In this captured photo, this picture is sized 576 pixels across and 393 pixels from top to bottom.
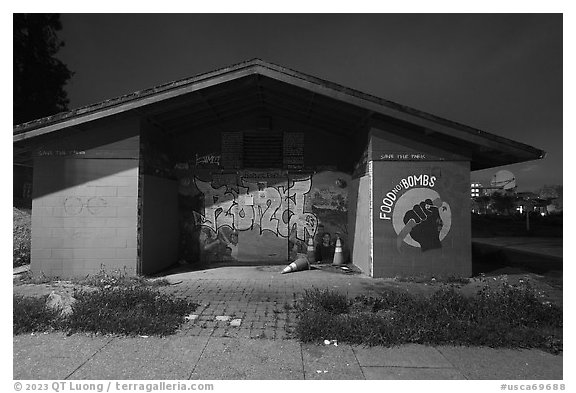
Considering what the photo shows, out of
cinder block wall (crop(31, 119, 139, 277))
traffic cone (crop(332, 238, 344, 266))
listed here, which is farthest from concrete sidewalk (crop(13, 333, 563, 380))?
traffic cone (crop(332, 238, 344, 266))

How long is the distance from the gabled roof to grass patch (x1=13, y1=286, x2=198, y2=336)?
13.2 ft

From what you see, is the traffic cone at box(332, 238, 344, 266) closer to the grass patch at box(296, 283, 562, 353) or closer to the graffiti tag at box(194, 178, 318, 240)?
the graffiti tag at box(194, 178, 318, 240)

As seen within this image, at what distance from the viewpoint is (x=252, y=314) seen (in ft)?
18.2

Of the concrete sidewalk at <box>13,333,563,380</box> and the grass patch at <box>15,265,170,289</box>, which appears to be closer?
the concrete sidewalk at <box>13,333,563,380</box>

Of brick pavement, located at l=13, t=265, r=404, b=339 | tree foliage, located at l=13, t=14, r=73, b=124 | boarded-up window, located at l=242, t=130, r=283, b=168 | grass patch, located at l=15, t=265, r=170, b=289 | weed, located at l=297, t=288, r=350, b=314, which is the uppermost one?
tree foliage, located at l=13, t=14, r=73, b=124

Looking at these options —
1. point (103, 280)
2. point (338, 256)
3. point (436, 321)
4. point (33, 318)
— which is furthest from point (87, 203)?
point (436, 321)

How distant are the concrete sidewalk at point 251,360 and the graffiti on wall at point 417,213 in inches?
160

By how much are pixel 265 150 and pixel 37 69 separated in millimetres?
16646

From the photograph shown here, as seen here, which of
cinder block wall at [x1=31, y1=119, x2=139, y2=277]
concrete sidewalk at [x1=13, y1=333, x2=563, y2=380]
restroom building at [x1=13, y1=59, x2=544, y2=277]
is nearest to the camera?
concrete sidewalk at [x1=13, y1=333, x2=563, y2=380]

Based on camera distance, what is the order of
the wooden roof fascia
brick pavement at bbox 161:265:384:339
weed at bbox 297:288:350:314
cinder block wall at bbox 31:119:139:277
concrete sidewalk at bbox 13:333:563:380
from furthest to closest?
cinder block wall at bbox 31:119:139:277 < the wooden roof fascia < weed at bbox 297:288:350:314 < brick pavement at bbox 161:265:384:339 < concrete sidewalk at bbox 13:333:563:380

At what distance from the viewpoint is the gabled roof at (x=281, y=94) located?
7.59m

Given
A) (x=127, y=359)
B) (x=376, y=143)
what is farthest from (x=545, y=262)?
(x=127, y=359)

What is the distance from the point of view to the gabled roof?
24.9 ft

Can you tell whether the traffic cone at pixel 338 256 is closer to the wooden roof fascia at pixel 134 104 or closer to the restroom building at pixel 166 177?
the restroom building at pixel 166 177
